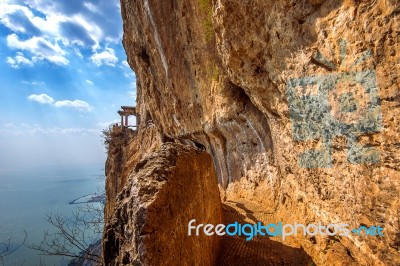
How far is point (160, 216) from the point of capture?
9.93 ft

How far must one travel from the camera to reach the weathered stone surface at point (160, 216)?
2814mm

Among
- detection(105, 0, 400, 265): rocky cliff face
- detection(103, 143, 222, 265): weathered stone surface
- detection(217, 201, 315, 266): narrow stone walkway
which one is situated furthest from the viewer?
detection(217, 201, 315, 266): narrow stone walkway

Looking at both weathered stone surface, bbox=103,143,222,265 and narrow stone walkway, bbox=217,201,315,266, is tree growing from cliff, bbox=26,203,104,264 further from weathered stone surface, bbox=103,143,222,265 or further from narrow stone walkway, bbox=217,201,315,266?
narrow stone walkway, bbox=217,201,315,266

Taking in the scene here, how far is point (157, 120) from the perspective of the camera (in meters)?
18.4

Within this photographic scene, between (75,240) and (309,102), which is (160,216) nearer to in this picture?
(309,102)

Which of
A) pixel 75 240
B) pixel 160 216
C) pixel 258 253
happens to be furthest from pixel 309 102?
pixel 75 240

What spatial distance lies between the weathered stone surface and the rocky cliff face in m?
0.14

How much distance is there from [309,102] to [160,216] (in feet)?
13.5

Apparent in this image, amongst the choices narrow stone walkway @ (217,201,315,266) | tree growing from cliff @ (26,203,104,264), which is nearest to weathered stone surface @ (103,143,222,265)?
→ narrow stone walkway @ (217,201,315,266)

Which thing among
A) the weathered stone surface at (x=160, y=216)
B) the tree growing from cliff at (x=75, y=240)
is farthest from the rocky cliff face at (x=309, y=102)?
the tree growing from cliff at (x=75, y=240)

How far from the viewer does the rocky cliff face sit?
12.0 feet

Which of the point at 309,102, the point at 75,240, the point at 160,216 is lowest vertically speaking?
the point at 75,240

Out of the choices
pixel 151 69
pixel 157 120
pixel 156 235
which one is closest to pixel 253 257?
pixel 156 235

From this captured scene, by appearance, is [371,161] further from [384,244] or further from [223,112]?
[223,112]
